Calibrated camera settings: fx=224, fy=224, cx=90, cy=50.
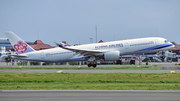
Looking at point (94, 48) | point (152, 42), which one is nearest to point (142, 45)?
point (152, 42)

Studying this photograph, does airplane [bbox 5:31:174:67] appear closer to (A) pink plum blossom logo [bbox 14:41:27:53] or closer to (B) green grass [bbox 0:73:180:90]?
(A) pink plum blossom logo [bbox 14:41:27:53]

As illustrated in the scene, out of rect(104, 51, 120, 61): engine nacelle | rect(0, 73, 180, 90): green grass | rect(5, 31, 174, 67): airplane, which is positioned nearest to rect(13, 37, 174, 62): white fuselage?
rect(5, 31, 174, 67): airplane

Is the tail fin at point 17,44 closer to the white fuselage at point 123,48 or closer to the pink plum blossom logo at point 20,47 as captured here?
the pink plum blossom logo at point 20,47

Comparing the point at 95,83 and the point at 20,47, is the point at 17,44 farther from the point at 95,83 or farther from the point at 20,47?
the point at 95,83

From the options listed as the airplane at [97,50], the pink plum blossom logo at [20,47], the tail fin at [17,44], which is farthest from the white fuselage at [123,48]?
the pink plum blossom logo at [20,47]

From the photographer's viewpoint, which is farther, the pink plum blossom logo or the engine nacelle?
the pink plum blossom logo

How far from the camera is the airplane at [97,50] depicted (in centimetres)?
3859

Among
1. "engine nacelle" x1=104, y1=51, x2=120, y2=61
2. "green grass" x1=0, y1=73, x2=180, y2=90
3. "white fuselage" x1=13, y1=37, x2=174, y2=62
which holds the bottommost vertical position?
"green grass" x1=0, y1=73, x2=180, y2=90

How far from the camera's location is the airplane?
127ft

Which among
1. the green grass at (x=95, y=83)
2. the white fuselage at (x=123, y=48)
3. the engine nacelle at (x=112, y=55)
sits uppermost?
the white fuselage at (x=123, y=48)

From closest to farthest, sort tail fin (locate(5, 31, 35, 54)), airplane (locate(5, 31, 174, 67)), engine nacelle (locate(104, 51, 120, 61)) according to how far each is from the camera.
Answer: engine nacelle (locate(104, 51, 120, 61)) → airplane (locate(5, 31, 174, 67)) → tail fin (locate(5, 31, 35, 54))

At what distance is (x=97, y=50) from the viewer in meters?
40.5

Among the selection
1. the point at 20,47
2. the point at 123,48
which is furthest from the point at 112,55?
the point at 20,47

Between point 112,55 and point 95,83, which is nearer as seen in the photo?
point 95,83
